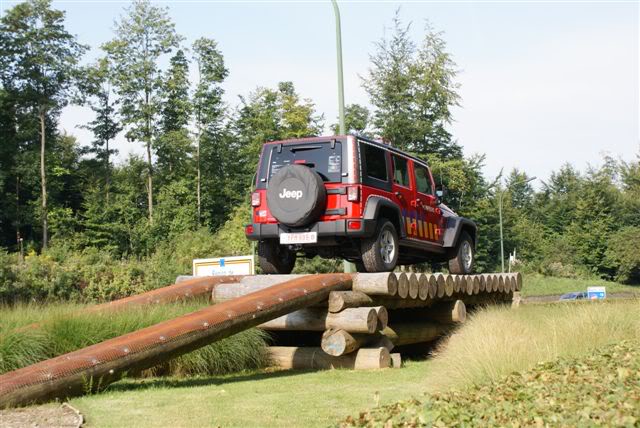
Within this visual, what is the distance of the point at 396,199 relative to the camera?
39.4 ft

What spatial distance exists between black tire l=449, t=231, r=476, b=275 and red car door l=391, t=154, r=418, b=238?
1.90 metres

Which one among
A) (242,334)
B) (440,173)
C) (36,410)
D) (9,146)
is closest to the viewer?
(36,410)

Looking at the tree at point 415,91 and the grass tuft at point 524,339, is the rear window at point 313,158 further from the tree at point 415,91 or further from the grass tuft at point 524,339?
the tree at point 415,91

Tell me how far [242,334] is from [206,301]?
1806 millimetres

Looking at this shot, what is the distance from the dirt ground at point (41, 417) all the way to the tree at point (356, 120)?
3816 centimetres

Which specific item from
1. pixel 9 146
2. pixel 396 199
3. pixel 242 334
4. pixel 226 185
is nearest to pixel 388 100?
pixel 226 185

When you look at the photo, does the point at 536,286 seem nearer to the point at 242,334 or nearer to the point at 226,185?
the point at 226,185

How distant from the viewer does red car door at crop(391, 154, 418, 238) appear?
12156 mm

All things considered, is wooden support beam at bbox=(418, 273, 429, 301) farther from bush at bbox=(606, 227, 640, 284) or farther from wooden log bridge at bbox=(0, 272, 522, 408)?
bush at bbox=(606, 227, 640, 284)

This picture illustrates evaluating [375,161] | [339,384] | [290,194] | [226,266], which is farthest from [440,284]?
[226,266]

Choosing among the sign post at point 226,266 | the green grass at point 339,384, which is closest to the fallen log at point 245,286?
the green grass at point 339,384

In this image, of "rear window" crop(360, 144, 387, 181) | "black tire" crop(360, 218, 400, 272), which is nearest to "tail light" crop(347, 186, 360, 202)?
"rear window" crop(360, 144, 387, 181)

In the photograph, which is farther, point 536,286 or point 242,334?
point 536,286

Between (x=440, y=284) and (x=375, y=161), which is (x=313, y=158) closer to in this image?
(x=375, y=161)
